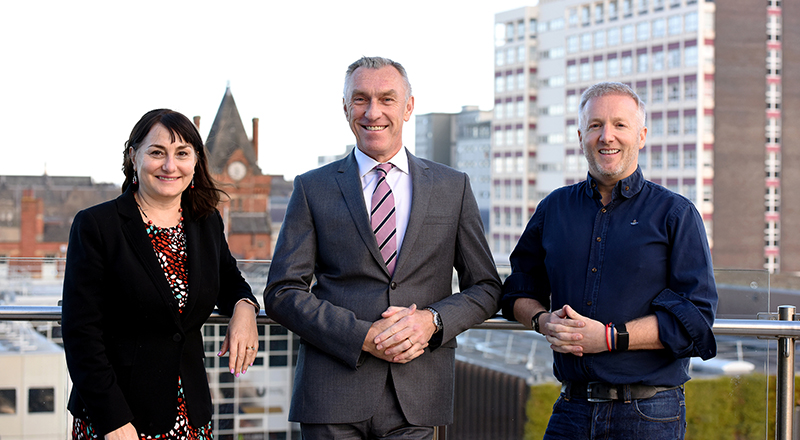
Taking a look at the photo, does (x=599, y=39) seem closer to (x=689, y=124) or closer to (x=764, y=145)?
(x=689, y=124)

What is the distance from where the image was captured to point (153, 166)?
2.34 m

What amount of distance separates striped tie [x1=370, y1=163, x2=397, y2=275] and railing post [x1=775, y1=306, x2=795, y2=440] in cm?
159

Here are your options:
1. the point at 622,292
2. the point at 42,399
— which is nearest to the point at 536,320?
the point at 622,292

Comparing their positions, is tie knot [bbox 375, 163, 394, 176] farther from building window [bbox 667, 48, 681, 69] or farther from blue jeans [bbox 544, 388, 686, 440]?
building window [bbox 667, 48, 681, 69]

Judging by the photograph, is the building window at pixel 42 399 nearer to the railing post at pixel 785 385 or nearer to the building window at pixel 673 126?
the railing post at pixel 785 385

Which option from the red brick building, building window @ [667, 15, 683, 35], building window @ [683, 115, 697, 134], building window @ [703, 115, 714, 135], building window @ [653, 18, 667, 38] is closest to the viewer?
building window @ [703, 115, 714, 135]

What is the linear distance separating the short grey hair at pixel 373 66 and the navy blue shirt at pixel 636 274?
619 mm

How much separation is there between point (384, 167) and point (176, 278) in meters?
0.69

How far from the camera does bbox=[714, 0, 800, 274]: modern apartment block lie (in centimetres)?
6669

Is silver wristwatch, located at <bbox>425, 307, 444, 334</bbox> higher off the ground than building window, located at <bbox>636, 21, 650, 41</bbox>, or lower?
lower

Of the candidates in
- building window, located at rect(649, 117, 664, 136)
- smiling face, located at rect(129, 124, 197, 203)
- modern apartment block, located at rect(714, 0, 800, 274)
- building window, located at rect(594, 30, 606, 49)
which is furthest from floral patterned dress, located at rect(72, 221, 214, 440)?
building window, located at rect(594, 30, 606, 49)

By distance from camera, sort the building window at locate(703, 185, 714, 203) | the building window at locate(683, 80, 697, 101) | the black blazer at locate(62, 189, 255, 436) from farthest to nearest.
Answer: the building window at locate(683, 80, 697, 101)
the building window at locate(703, 185, 714, 203)
the black blazer at locate(62, 189, 255, 436)

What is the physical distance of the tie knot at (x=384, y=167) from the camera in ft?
8.29

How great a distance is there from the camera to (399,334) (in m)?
2.30
